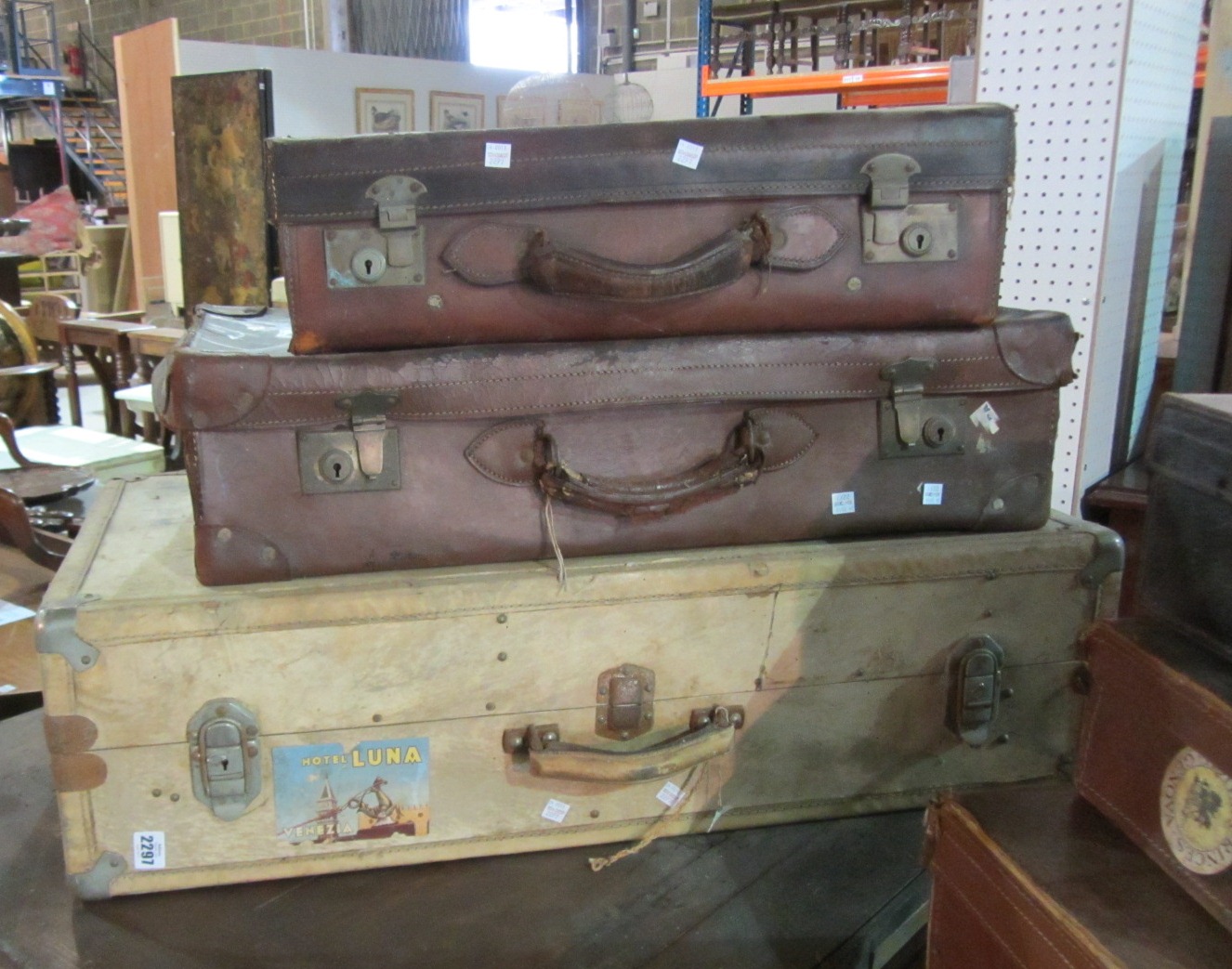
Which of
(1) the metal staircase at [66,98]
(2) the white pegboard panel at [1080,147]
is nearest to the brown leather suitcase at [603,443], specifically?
(2) the white pegboard panel at [1080,147]

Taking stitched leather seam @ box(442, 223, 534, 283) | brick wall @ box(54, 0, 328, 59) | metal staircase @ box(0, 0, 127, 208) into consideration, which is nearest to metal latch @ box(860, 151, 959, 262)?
stitched leather seam @ box(442, 223, 534, 283)

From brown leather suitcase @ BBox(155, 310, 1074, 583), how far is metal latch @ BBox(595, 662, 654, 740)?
13 centimetres

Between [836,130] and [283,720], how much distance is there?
802 millimetres

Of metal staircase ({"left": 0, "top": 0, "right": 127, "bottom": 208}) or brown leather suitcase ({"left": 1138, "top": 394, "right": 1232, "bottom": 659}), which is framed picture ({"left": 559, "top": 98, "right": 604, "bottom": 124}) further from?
metal staircase ({"left": 0, "top": 0, "right": 127, "bottom": 208})

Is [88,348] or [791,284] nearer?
[791,284]

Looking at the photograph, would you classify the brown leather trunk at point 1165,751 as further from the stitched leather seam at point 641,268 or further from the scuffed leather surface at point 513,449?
the stitched leather seam at point 641,268

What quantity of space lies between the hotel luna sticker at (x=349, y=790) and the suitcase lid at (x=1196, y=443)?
2.45ft

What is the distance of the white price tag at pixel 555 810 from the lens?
108 centimetres

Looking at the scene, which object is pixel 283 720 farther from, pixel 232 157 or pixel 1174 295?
pixel 232 157

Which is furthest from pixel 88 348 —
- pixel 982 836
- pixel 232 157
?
pixel 982 836

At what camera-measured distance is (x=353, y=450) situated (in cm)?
100

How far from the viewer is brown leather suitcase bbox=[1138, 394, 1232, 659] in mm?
843

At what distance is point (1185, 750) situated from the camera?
785mm

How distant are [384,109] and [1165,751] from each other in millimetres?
6121
